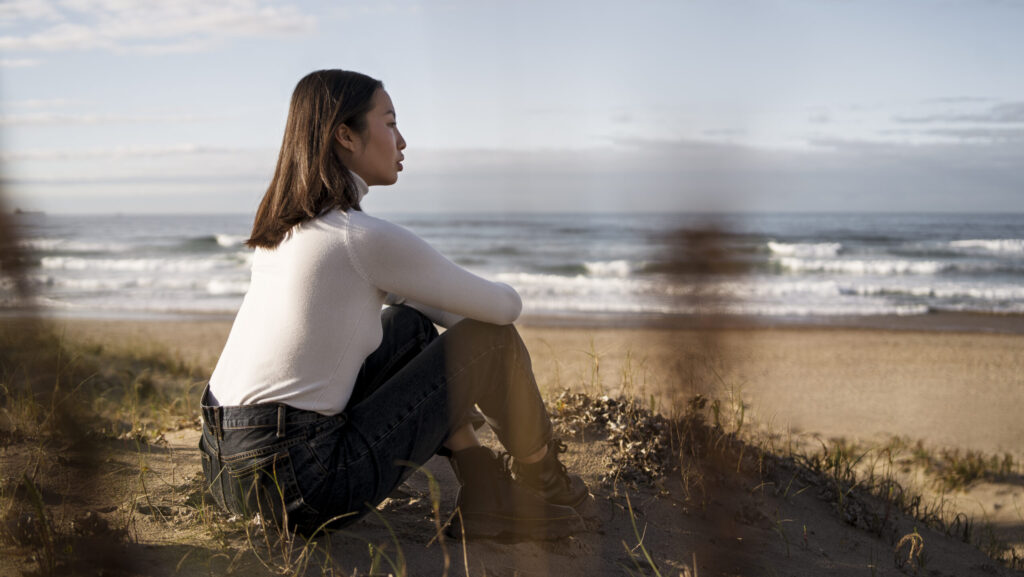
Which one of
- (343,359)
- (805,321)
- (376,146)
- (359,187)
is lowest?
(805,321)

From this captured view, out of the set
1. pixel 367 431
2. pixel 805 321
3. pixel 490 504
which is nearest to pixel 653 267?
pixel 367 431

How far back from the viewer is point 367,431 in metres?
2.24

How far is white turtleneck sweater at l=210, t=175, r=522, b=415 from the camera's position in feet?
6.96

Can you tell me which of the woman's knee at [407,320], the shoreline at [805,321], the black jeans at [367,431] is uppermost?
the woman's knee at [407,320]

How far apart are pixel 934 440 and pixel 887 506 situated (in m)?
2.68

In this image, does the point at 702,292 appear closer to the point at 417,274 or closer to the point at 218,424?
the point at 417,274

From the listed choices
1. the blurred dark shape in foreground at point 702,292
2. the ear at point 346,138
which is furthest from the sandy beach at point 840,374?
the blurred dark shape in foreground at point 702,292

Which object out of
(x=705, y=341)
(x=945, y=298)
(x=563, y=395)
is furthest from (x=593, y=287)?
(x=705, y=341)

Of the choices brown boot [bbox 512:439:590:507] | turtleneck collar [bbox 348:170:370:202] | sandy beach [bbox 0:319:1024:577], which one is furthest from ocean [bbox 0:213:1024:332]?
turtleneck collar [bbox 348:170:370:202]

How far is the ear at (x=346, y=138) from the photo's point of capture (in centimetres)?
231

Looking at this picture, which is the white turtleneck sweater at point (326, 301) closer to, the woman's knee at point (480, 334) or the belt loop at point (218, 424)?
the belt loop at point (218, 424)

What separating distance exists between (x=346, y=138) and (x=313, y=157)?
12 cm

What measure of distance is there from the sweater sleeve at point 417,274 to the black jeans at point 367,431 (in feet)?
0.42

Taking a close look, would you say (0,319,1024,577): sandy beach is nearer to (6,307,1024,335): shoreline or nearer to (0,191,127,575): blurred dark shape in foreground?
(0,191,127,575): blurred dark shape in foreground
